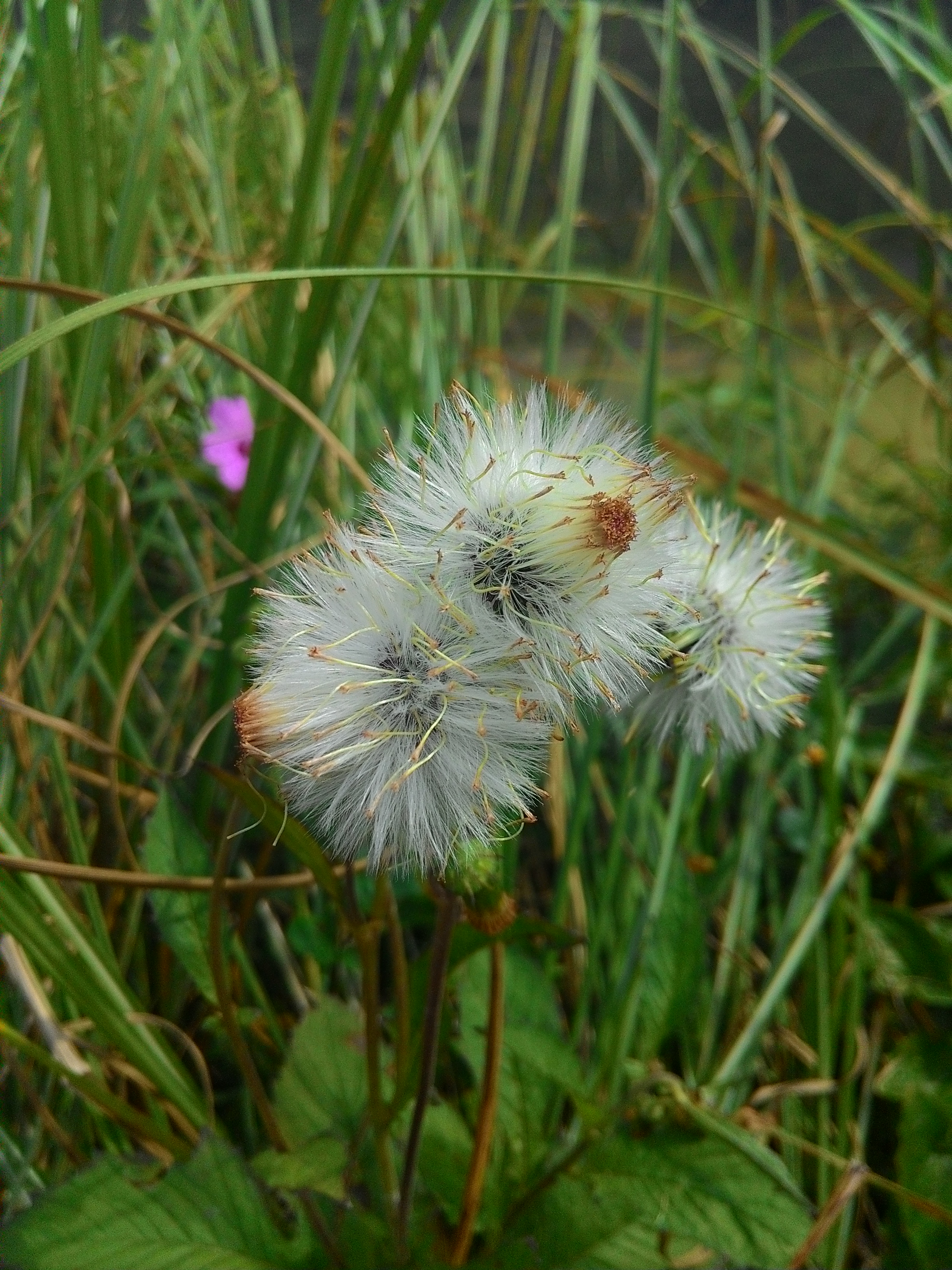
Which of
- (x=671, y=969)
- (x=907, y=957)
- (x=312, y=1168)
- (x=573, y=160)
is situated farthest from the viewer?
(x=573, y=160)

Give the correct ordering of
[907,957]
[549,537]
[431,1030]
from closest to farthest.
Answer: [549,537], [431,1030], [907,957]

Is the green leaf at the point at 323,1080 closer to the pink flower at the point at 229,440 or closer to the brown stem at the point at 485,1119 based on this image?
the brown stem at the point at 485,1119

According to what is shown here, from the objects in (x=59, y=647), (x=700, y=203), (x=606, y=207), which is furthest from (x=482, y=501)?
(x=606, y=207)

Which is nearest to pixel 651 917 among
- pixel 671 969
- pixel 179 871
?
pixel 671 969

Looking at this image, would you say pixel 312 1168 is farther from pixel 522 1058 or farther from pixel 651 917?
pixel 651 917

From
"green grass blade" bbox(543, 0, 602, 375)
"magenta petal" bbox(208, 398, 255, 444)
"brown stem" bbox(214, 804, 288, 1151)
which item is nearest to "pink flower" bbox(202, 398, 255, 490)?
"magenta petal" bbox(208, 398, 255, 444)

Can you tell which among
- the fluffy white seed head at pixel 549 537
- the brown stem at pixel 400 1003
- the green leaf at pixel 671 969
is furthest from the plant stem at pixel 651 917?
the fluffy white seed head at pixel 549 537

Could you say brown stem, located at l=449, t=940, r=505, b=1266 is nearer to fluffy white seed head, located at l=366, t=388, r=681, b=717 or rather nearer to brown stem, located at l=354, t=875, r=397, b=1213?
brown stem, located at l=354, t=875, r=397, b=1213
